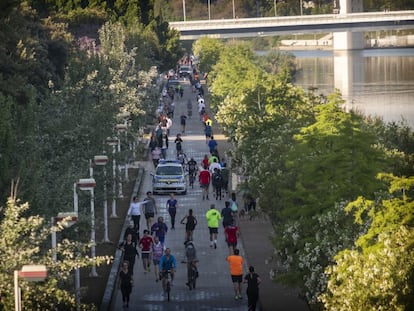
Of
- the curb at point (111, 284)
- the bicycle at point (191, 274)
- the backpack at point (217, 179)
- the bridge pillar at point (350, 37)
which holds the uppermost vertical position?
the bridge pillar at point (350, 37)

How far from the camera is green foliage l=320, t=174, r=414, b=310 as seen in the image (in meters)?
18.0

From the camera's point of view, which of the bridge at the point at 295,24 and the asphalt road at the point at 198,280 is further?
the bridge at the point at 295,24

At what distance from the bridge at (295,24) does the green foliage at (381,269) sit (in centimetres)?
10700

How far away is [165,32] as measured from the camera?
351 ft

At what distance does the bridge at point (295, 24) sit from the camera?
128m

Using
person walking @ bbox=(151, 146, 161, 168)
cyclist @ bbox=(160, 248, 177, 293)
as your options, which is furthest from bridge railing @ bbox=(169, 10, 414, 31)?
cyclist @ bbox=(160, 248, 177, 293)

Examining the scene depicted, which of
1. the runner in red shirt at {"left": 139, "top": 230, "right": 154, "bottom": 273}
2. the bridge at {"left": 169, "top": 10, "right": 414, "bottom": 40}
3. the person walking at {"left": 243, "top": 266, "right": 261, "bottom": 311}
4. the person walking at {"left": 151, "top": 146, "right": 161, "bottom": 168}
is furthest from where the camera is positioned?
the bridge at {"left": 169, "top": 10, "right": 414, "bottom": 40}

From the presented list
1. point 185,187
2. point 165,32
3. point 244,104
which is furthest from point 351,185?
point 165,32

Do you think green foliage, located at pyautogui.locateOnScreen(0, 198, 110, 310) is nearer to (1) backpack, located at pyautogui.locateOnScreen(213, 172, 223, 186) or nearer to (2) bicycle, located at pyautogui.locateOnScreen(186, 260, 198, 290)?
(2) bicycle, located at pyautogui.locateOnScreen(186, 260, 198, 290)

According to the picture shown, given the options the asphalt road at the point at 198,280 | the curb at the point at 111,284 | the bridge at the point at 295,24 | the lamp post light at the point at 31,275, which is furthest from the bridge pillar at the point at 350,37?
the lamp post light at the point at 31,275

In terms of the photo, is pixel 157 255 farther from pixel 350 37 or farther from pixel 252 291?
pixel 350 37

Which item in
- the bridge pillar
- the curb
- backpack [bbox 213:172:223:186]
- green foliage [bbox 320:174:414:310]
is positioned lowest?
the curb

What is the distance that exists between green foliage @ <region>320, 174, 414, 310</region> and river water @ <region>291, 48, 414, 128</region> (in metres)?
47.4

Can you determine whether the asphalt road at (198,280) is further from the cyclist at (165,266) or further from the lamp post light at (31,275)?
the lamp post light at (31,275)
